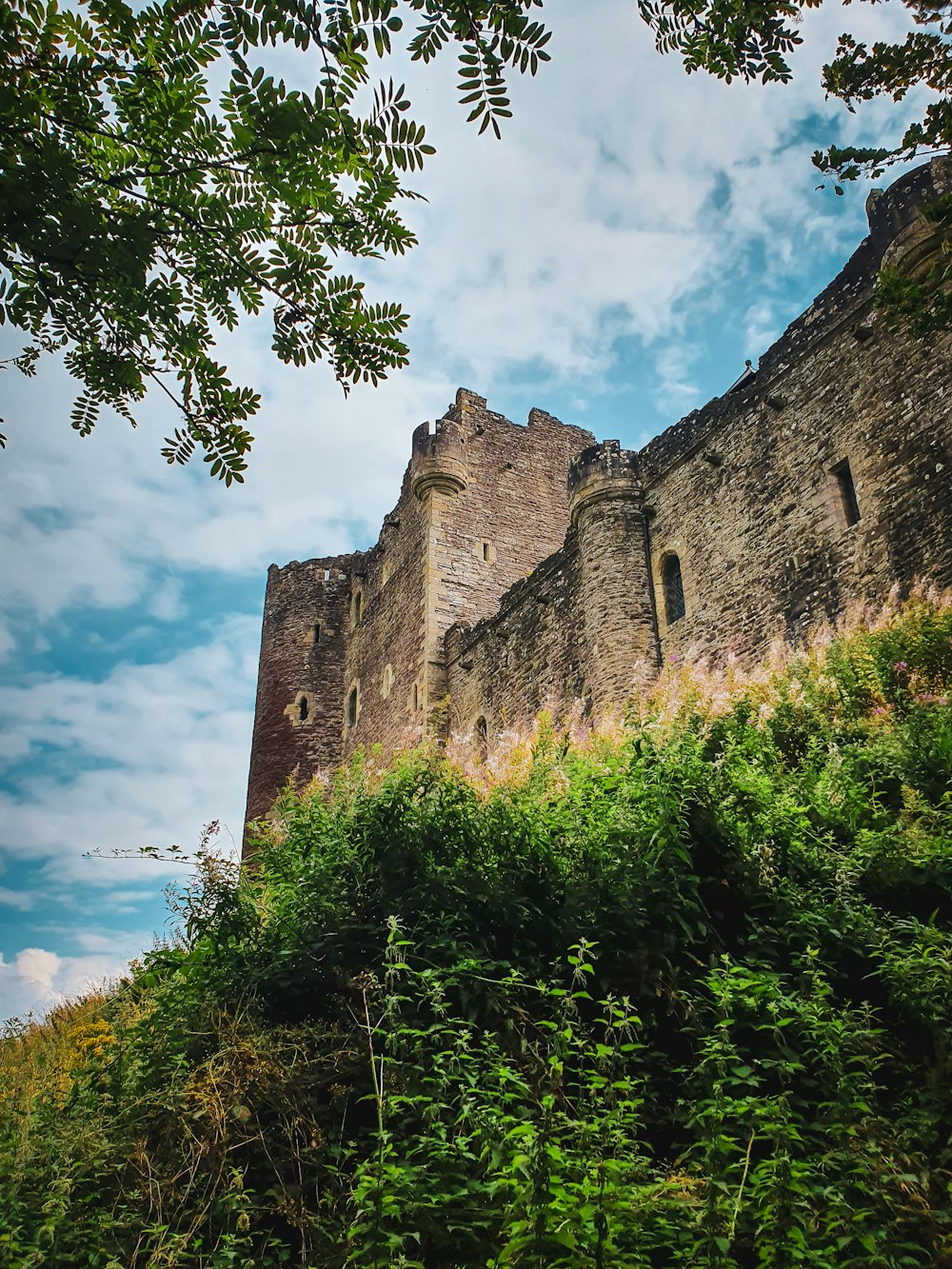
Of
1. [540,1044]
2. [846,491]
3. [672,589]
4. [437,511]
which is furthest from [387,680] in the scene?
[540,1044]

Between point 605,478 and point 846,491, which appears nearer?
point 846,491

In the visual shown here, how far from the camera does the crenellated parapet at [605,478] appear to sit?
47.1 feet

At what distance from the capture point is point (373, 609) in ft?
81.4

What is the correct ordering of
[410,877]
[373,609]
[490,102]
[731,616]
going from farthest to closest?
[373,609]
[731,616]
[410,877]
[490,102]

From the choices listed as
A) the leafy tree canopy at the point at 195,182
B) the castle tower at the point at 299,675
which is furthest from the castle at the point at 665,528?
the leafy tree canopy at the point at 195,182

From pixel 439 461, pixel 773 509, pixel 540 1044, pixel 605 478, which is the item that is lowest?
pixel 540 1044

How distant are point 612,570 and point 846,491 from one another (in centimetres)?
398

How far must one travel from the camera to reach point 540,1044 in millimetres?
4145

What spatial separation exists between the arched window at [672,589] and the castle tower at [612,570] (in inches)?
9.8

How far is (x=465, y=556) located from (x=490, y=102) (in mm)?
18218

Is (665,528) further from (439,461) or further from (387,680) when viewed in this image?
(387,680)

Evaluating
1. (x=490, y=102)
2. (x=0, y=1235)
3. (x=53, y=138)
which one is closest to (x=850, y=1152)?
(x=0, y=1235)

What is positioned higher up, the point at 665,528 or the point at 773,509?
the point at 665,528

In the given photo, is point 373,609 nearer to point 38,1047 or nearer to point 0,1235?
point 38,1047
